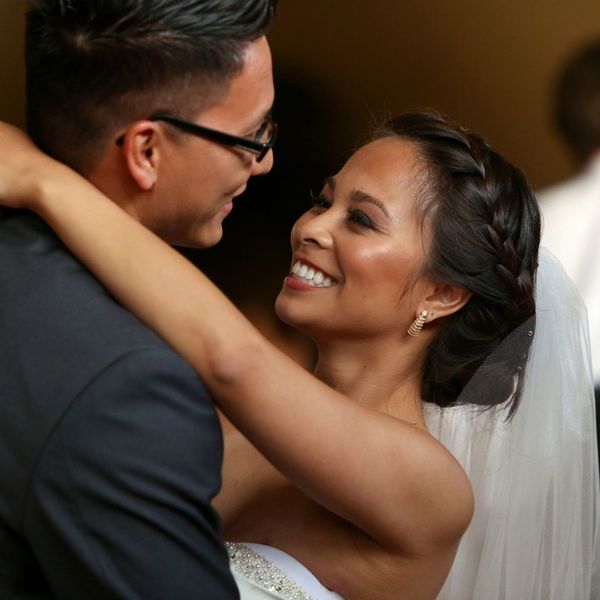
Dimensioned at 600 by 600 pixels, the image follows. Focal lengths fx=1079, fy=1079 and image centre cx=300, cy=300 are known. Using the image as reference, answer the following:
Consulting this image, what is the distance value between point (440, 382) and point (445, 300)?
15 centimetres

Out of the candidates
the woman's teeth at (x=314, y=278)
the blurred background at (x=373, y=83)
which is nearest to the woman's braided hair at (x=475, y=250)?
the woman's teeth at (x=314, y=278)

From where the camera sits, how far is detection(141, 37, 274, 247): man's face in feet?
4.42

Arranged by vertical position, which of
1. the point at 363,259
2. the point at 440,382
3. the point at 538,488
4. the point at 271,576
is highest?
the point at 363,259

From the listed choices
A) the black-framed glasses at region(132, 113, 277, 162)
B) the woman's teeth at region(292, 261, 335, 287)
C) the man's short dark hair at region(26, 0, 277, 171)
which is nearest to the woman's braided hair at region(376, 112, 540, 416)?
the woman's teeth at region(292, 261, 335, 287)

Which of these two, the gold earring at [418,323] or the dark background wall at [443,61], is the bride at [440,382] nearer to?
the gold earring at [418,323]

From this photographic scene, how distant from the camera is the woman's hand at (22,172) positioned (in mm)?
1316

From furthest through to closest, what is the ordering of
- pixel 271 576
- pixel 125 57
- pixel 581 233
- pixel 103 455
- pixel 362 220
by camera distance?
pixel 581 233, pixel 362 220, pixel 271 576, pixel 125 57, pixel 103 455

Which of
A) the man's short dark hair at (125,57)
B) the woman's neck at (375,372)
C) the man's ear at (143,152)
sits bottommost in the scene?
the woman's neck at (375,372)

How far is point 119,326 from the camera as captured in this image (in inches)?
46.9

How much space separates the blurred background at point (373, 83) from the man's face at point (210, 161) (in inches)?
90.9

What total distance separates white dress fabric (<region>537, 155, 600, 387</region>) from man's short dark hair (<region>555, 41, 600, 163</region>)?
0.08 metres

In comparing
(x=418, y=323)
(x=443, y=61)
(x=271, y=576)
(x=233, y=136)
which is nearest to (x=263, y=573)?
(x=271, y=576)

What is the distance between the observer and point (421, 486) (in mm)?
1578

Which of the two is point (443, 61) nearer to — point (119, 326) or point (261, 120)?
point (261, 120)
